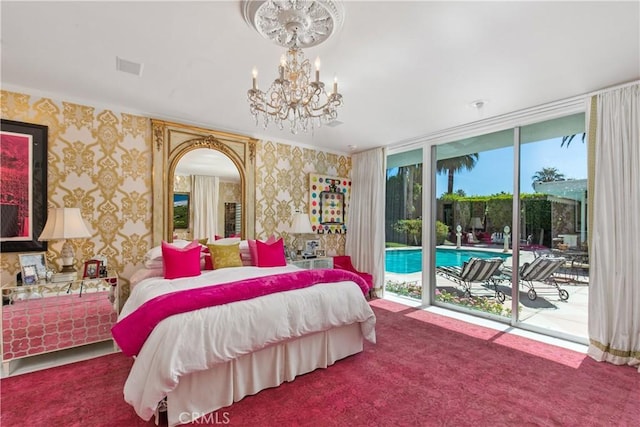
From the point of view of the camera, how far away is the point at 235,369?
7.04 feet

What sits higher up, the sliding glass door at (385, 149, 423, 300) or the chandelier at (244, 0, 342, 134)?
the chandelier at (244, 0, 342, 134)

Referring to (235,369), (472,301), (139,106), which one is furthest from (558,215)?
(139,106)

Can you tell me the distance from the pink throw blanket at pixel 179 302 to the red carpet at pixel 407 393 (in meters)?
0.56

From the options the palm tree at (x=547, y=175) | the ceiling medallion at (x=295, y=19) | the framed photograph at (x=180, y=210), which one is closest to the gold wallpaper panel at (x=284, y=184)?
the framed photograph at (x=180, y=210)

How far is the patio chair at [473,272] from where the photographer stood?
399 cm

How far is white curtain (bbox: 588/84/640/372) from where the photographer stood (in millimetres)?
2707

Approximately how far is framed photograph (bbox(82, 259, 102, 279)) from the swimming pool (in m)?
4.09

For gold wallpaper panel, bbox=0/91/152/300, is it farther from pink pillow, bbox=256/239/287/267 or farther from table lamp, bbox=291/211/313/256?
table lamp, bbox=291/211/313/256

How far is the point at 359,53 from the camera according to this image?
2.34 meters

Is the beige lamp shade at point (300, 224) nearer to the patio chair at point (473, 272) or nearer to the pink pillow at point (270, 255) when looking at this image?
the pink pillow at point (270, 255)

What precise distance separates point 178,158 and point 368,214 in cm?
312

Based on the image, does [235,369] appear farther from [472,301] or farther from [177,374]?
[472,301]

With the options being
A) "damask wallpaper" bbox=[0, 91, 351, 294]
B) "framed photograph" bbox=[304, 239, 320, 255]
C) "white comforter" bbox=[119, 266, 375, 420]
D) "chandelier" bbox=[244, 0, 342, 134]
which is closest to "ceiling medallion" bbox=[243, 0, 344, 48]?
"chandelier" bbox=[244, 0, 342, 134]

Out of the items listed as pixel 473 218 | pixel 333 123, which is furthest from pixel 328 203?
pixel 473 218
